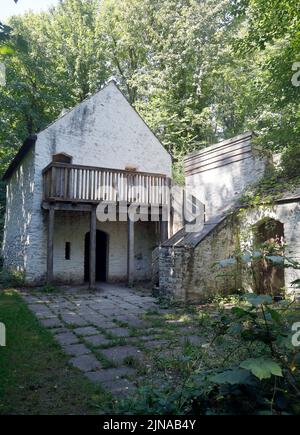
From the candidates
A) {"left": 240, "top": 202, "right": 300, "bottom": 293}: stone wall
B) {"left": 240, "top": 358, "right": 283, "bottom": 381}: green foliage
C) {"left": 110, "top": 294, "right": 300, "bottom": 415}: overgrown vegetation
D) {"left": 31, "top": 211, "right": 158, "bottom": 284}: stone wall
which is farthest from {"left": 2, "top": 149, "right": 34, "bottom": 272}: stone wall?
{"left": 240, "top": 358, "right": 283, "bottom": 381}: green foliage

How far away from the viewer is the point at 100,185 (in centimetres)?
1091

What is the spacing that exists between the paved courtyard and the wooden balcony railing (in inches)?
133

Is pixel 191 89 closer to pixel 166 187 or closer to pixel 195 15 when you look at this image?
pixel 195 15

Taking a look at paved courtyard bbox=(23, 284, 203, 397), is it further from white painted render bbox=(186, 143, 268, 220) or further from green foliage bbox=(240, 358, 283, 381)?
white painted render bbox=(186, 143, 268, 220)

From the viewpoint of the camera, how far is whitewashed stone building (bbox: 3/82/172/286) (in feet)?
35.1

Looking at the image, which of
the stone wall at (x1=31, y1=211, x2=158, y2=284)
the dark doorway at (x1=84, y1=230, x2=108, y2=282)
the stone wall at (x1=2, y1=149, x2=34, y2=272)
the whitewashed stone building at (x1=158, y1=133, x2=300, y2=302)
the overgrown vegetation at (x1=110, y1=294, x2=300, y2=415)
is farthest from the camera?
the dark doorway at (x1=84, y1=230, x2=108, y2=282)

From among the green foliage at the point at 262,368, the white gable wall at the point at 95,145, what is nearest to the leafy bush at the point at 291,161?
the white gable wall at the point at 95,145

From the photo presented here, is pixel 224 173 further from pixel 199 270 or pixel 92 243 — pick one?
pixel 92 243

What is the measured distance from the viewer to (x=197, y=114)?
19141mm

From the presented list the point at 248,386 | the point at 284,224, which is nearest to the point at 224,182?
the point at 284,224

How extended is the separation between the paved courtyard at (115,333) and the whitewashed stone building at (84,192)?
8.52 feet

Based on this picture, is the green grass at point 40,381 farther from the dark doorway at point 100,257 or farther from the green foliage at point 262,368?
the dark doorway at point 100,257

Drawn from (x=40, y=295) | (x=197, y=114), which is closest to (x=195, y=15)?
(x=197, y=114)

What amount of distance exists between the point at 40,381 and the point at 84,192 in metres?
7.62
